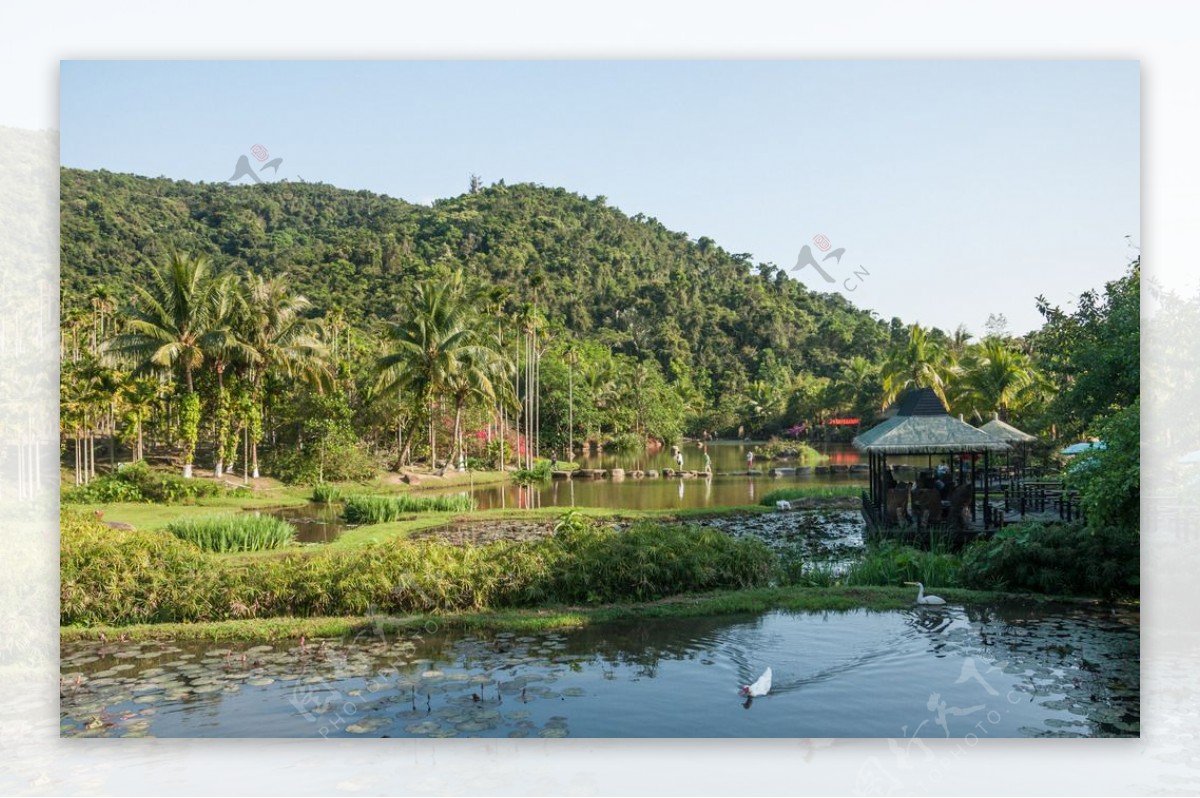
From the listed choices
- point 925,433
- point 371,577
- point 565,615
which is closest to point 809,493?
point 925,433

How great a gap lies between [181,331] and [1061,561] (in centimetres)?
1284

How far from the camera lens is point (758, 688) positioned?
5.50 m

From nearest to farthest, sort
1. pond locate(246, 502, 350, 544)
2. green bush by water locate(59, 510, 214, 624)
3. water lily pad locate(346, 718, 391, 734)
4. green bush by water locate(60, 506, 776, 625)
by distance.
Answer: water lily pad locate(346, 718, 391, 734) < green bush by water locate(59, 510, 214, 624) < green bush by water locate(60, 506, 776, 625) < pond locate(246, 502, 350, 544)

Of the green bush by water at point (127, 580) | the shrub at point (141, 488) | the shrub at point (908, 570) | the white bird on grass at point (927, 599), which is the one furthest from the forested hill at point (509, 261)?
the white bird on grass at point (927, 599)

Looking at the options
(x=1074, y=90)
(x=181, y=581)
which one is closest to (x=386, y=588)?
(x=181, y=581)

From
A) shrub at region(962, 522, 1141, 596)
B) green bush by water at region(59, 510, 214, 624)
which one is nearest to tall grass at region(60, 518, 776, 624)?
green bush by water at region(59, 510, 214, 624)

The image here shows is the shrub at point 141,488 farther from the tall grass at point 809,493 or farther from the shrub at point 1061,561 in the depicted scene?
the shrub at point 1061,561

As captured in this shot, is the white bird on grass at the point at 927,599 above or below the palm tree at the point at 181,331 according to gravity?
below

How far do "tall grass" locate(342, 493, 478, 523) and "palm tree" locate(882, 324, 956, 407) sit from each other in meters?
6.30

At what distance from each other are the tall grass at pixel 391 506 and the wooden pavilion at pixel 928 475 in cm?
590

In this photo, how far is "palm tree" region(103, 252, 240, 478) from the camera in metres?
13.9

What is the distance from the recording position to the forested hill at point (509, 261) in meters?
9.38

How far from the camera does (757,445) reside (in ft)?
66.4

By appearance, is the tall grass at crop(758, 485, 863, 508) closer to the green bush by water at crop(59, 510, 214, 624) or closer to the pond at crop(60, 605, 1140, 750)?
the pond at crop(60, 605, 1140, 750)
